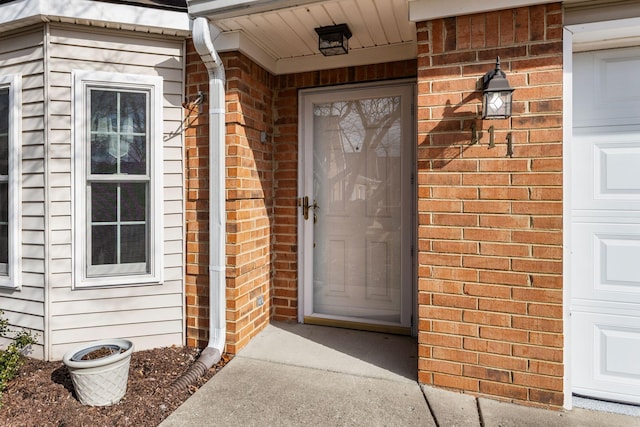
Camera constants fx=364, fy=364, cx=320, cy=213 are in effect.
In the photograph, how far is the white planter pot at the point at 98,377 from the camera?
87.7 inches

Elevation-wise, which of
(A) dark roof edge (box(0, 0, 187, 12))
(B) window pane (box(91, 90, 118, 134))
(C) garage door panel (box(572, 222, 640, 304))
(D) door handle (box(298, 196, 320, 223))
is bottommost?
(C) garage door panel (box(572, 222, 640, 304))

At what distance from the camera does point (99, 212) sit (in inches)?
113

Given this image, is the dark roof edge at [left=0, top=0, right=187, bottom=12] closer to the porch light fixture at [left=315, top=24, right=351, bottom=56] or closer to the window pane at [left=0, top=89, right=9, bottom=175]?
the window pane at [left=0, top=89, right=9, bottom=175]

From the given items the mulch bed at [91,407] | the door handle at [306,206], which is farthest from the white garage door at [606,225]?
the mulch bed at [91,407]

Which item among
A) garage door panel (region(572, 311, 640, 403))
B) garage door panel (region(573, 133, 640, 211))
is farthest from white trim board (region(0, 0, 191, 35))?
garage door panel (region(572, 311, 640, 403))

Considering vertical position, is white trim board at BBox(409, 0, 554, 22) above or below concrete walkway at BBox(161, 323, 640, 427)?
above

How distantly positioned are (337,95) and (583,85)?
1.90 metres

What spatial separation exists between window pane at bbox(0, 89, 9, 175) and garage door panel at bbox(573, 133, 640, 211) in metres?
4.24

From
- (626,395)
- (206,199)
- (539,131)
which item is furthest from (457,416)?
(206,199)

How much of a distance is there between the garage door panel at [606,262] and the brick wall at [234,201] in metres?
2.36

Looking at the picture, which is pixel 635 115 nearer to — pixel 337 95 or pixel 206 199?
pixel 337 95

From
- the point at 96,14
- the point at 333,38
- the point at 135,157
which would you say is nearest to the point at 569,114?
the point at 333,38

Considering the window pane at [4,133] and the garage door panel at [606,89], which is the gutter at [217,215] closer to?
the window pane at [4,133]

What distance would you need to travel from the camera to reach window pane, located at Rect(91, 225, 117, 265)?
2.87 metres
